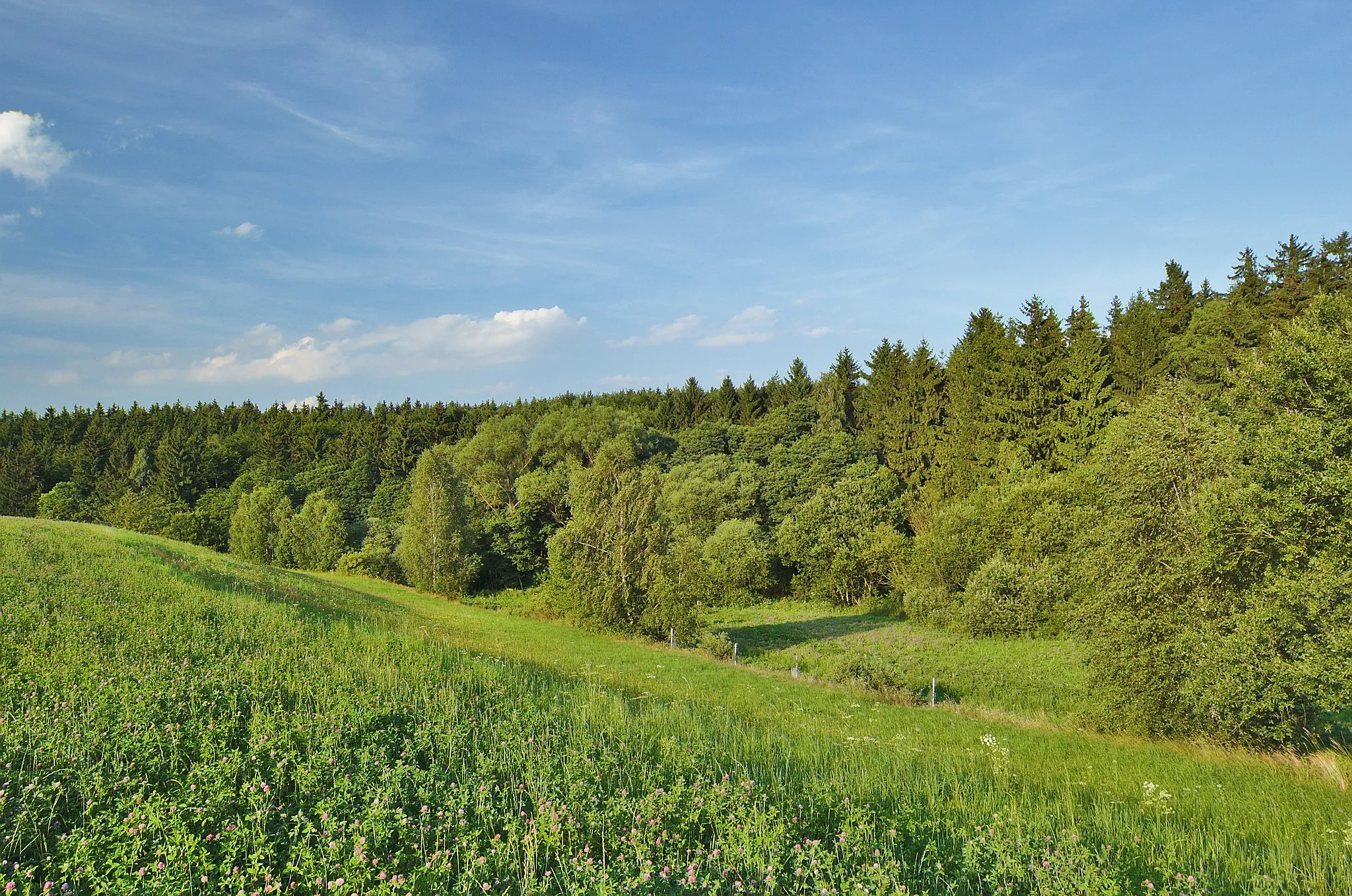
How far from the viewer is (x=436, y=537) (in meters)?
49.0

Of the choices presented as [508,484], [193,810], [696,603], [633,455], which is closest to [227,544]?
[508,484]

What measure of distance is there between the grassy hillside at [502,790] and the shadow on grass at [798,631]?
22502 mm

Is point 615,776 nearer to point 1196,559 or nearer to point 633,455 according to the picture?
point 1196,559

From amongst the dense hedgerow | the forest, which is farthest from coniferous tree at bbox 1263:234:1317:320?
the dense hedgerow

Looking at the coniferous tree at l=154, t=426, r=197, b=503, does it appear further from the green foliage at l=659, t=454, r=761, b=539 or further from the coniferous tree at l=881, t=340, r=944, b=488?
the coniferous tree at l=881, t=340, r=944, b=488

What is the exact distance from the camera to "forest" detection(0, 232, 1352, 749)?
15.6m

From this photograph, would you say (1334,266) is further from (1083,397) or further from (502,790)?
(502,790)

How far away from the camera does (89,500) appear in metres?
86.2

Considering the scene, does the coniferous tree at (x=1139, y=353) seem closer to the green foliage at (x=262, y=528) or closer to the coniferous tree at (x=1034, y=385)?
the coniferous tree at (x=1034, y=385)

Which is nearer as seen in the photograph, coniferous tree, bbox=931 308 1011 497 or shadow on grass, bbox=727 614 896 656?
shadow on grass, bbox=727 614 896 656

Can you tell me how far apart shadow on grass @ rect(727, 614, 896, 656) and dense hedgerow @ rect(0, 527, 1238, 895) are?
25.5 m

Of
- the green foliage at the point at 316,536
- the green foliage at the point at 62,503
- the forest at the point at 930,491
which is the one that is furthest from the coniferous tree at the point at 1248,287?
the green foliage at the point at 62,503

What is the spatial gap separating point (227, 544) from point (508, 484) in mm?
35487

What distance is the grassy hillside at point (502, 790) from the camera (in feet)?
16.9
